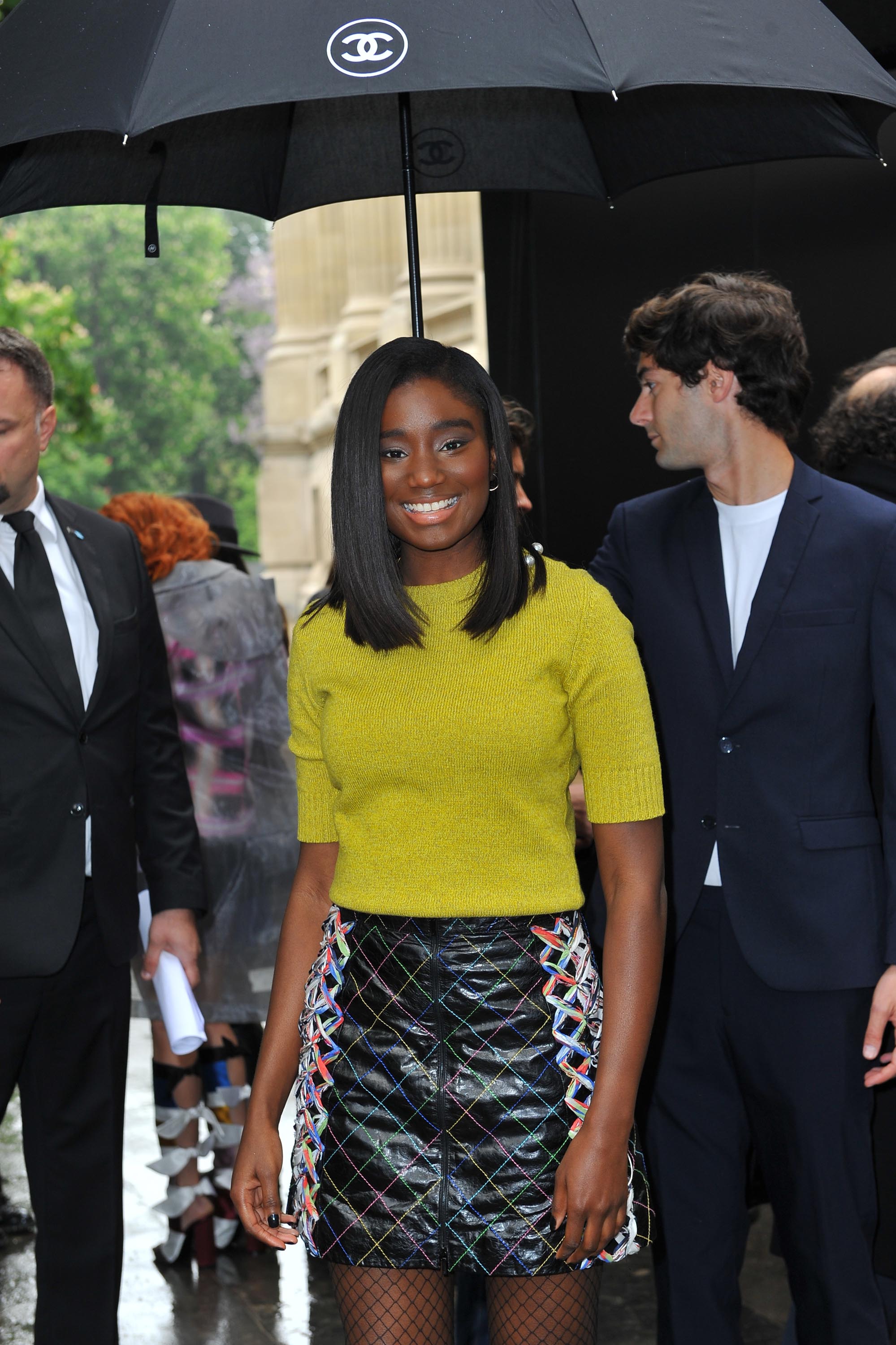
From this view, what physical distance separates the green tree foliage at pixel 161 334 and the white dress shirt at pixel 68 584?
54.2 m

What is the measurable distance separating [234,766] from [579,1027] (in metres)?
2.84

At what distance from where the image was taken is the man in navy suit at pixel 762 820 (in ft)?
9.93

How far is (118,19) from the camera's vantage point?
255cm

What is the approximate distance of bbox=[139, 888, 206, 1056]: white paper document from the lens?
134 inches

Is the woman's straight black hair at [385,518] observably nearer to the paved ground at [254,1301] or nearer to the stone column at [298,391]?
the paved ground at [254,1301]

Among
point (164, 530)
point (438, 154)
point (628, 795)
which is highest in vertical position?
point (438, 154)

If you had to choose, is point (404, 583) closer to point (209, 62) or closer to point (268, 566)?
point (209, 62)

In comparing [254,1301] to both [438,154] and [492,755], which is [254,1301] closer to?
[492,755]

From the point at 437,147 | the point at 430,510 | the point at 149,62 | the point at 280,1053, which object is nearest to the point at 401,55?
the point at 149,62

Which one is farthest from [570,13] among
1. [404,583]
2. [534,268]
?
[534,268]

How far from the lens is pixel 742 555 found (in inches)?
127

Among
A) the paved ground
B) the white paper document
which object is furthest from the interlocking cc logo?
the paved ground

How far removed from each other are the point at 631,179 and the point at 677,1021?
74.0 inches

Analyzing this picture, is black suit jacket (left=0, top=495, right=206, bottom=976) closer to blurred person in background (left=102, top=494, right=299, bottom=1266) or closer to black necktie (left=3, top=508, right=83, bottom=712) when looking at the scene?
black necktie (left=3, top=508, right=83, bottom=712)
